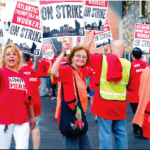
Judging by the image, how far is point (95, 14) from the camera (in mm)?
4891

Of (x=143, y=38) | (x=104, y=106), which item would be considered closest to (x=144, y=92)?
(x=104, y=106)

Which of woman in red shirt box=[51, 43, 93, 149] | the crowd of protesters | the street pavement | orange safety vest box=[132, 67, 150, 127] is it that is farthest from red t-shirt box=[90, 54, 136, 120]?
the street pavement

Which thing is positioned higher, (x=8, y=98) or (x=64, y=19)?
(x=64, y=19)

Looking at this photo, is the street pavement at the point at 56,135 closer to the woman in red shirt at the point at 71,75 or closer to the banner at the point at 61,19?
the woman in red shirt at the point at 71,75

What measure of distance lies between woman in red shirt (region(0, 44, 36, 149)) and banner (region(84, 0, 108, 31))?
7.17ft

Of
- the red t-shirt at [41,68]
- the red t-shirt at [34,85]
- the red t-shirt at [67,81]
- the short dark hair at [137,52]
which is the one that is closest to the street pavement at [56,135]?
the red t-shirt at [34,85]

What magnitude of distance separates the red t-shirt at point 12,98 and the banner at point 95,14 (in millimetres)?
2198

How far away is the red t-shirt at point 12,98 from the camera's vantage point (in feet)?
9.08

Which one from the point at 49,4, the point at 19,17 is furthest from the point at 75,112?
the point at 19,17

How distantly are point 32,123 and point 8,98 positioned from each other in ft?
2.05

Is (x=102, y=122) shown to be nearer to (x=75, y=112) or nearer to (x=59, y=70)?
(x=75, y=112)

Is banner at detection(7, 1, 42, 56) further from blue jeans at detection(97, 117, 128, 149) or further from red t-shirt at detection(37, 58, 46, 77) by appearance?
red t-shirt at detection(37, 58, 46, 77)

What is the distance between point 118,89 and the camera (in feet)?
10.8

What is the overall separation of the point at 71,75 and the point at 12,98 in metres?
0.74
